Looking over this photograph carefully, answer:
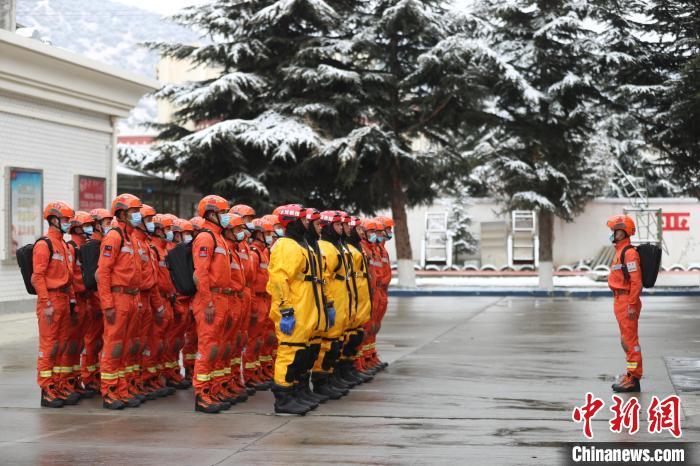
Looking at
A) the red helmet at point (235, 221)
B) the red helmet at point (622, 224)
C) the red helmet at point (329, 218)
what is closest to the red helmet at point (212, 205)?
the red helmet at point (235, 221)

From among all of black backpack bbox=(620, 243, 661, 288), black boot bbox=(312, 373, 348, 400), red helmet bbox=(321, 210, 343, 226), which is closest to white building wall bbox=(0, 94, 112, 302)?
red helmet bbox=(321, 210, 343, 226)

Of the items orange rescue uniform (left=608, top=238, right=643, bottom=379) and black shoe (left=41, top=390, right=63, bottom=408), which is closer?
black shoe (left=41, top=390, right=63, bottom=408)

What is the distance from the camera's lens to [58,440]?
993 cm

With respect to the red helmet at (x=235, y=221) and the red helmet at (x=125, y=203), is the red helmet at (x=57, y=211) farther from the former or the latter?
the red helmet at (x=235, y=221)

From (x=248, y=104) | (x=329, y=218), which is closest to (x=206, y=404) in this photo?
(x=329, y=218)

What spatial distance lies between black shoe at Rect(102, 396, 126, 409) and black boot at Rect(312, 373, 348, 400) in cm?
211

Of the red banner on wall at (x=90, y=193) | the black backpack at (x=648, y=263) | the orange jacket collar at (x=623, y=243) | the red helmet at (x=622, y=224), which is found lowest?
the black backpack at (x=648, y=263)

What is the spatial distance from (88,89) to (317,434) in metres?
17.0

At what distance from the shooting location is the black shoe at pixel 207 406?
11.4 m

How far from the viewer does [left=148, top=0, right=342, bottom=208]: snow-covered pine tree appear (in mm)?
33000

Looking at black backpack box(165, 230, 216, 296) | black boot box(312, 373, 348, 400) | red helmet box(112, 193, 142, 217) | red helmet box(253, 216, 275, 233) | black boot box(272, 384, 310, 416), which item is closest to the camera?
black boot box(272, 384, 310, 416)

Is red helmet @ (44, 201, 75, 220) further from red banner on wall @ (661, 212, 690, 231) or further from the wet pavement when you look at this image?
red banner on wall @ (661, 212, 690, 231)

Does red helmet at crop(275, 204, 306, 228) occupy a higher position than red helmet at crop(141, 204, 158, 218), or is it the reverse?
red helmet at crop(141, 204, 158, 218)

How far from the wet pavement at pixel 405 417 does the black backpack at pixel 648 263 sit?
1335 millimetres
